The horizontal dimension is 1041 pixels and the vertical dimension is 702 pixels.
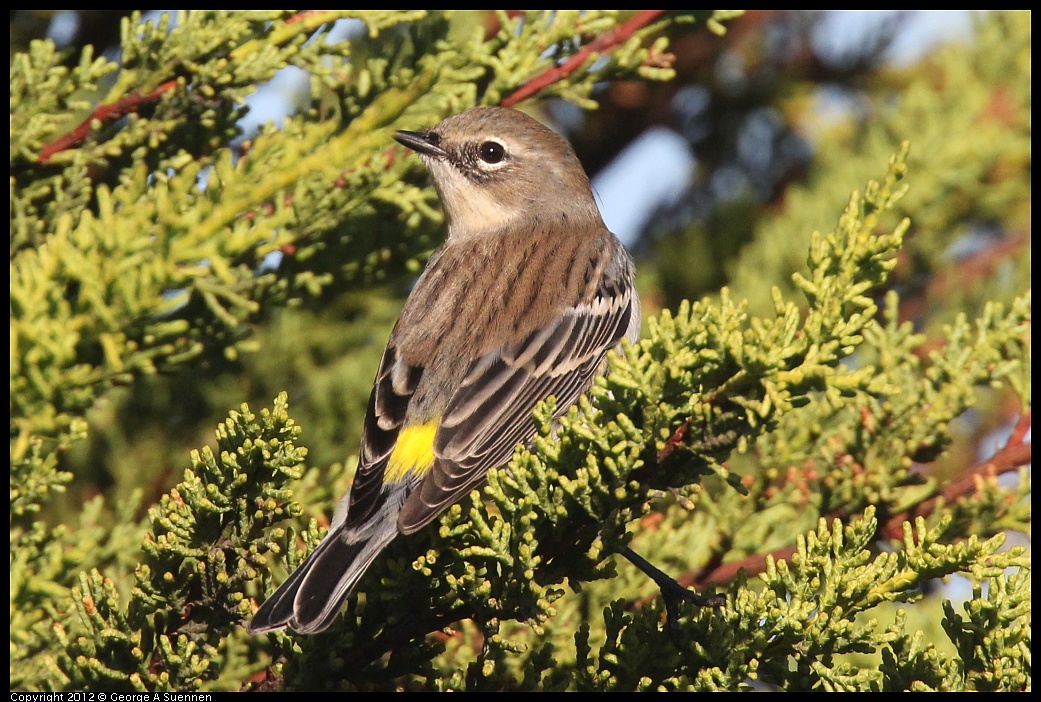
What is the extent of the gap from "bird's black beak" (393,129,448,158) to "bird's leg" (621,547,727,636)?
5.39 ft

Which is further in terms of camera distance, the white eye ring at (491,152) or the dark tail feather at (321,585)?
the white eye ring at (491,152)

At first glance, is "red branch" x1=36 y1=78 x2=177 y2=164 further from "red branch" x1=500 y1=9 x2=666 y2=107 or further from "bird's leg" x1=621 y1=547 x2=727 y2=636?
"bird's leg" x1=621 y1=547 x2=727 y2=636

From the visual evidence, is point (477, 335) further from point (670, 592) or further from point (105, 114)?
point (105, 114)

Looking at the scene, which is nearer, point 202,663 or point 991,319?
point 202,663

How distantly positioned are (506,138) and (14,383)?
2.60 metres

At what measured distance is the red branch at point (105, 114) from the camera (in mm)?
3176

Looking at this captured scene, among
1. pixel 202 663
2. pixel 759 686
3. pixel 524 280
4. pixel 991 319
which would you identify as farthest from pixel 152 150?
pixel 759 686

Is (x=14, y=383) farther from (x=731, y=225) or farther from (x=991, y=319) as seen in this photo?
(x=731, y=225)

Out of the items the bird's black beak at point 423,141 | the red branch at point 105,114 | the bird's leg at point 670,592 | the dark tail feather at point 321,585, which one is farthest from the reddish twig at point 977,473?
the red branch at point 105,114

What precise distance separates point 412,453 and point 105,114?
1456mm

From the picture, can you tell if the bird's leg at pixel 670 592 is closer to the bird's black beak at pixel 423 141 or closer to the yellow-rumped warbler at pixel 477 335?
the yellow-rumped warbler at pixel 477 335

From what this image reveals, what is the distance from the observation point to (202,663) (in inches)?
97.7

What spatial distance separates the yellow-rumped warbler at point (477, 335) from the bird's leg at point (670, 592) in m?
0.54

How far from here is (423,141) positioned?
394cm
